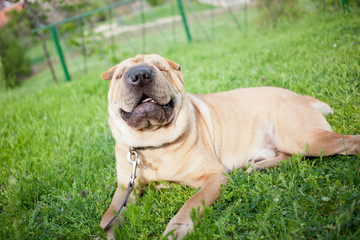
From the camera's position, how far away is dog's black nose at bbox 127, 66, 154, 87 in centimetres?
205

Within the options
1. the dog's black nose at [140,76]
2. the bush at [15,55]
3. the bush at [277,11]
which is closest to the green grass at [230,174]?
the dog's black nose at [140,76]

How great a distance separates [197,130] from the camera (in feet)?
8.17

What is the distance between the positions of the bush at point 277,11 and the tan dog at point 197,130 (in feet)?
22.9

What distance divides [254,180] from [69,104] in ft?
14.8

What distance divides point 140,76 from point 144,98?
0.20 metres

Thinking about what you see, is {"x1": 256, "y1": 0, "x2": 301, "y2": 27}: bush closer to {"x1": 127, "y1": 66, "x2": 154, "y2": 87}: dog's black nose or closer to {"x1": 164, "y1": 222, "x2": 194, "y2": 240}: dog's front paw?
{"x1": 127, "y1": 66, "x2": 154, "y2": 87}: dog's black nose

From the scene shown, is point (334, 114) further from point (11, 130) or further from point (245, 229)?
point (11, 130)

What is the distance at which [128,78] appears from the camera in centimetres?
208

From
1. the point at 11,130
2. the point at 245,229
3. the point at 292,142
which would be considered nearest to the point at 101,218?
the point at 245,229

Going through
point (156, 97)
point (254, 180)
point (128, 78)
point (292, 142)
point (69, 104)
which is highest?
point (128, 78)

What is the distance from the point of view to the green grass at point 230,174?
1650mm

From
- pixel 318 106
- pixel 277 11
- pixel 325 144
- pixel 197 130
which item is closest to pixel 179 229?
pixel 197 130

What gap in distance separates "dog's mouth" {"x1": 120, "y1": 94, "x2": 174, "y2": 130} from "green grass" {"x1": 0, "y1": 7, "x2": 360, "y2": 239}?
2.06ft

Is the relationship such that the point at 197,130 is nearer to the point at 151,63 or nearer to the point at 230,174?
the point at 230,174
